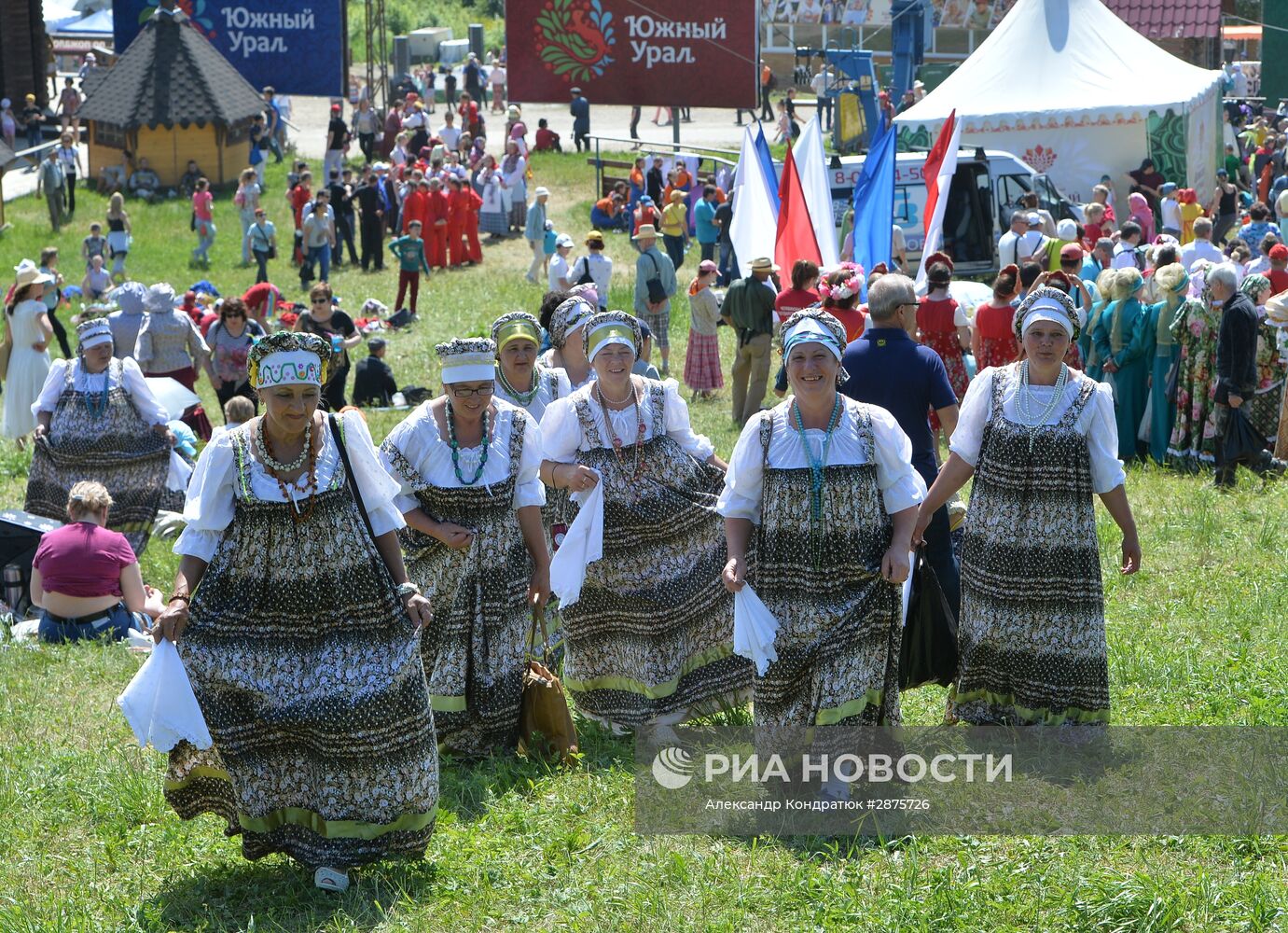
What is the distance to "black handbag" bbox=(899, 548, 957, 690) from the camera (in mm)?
6578

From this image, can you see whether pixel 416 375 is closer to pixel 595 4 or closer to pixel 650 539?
pixel 650 539

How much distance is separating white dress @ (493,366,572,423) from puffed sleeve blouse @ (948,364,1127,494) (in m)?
2.08

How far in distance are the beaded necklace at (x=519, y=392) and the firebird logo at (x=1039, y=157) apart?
18.6m

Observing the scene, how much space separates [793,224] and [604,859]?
9.83 meters

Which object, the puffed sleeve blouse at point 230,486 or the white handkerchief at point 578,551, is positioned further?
the white handkerchief at point 578,551

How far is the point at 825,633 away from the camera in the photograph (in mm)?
5688

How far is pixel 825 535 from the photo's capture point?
569cm

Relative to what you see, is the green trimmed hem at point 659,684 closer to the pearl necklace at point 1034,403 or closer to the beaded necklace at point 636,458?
the beaded necklace at point 636,458

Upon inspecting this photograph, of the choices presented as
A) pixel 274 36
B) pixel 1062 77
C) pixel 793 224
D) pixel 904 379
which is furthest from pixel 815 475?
pixel 274 36

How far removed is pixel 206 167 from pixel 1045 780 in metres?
30.4

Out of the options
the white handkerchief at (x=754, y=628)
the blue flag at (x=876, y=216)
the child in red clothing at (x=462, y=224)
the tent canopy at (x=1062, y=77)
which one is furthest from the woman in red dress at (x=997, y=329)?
the child in red clothing at (x=462, y=224)

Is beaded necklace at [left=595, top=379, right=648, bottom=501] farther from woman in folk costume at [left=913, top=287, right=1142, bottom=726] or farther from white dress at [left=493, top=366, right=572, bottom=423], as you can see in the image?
woman in folk costume at [left=913, top=287, right=1142, bottom=726]

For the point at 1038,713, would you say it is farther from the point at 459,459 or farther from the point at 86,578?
the point at 86,578

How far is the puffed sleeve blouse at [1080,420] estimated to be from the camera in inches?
239
